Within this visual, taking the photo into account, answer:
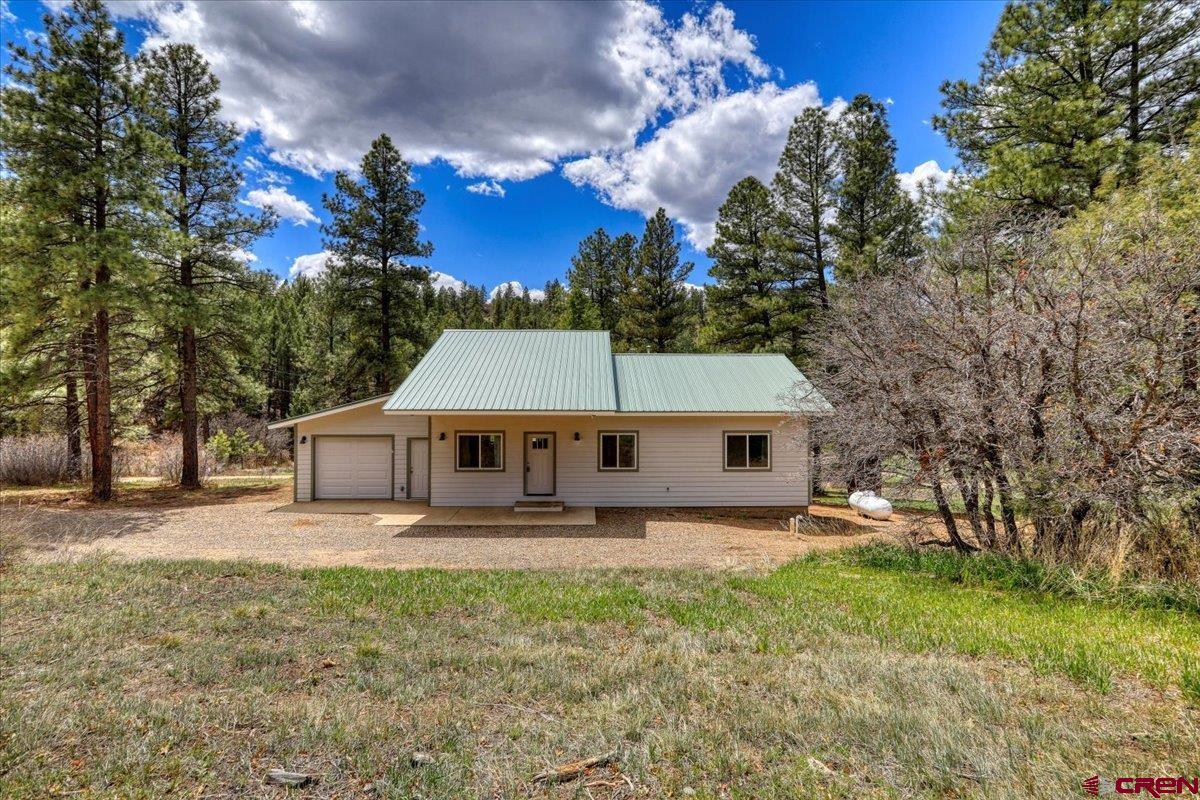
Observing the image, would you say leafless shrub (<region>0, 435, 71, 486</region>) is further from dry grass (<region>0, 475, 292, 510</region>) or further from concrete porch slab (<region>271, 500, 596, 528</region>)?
concrete porch slab (<region>271, 500, 596, 528</region>)

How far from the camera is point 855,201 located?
678 inches

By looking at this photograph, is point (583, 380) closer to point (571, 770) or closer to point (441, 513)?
point (441, 513)

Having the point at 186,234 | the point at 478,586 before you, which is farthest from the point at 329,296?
the point at 478,586

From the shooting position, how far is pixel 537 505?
13.4 metres

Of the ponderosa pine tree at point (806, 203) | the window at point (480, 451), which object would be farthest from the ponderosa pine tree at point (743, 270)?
the window at point (480, 451)

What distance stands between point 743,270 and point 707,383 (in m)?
7.18

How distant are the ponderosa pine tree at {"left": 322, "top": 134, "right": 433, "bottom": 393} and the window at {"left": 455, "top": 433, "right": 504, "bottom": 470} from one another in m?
9.13

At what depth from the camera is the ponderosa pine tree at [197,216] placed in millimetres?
15547

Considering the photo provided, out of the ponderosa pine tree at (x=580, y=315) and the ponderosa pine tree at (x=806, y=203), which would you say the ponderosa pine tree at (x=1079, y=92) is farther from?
the ponderosa pine tree at (x=580, y=315)

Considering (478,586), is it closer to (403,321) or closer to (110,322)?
(110,322)

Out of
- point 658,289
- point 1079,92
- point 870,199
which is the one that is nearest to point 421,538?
point 1079,92

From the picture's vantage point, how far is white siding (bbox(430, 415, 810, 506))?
13.9 meters

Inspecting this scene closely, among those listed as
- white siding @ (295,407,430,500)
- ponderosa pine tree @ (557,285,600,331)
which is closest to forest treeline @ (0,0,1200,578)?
ponderosa pine tree @ (557,285,600,331)

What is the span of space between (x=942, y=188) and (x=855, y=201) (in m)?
4.53
